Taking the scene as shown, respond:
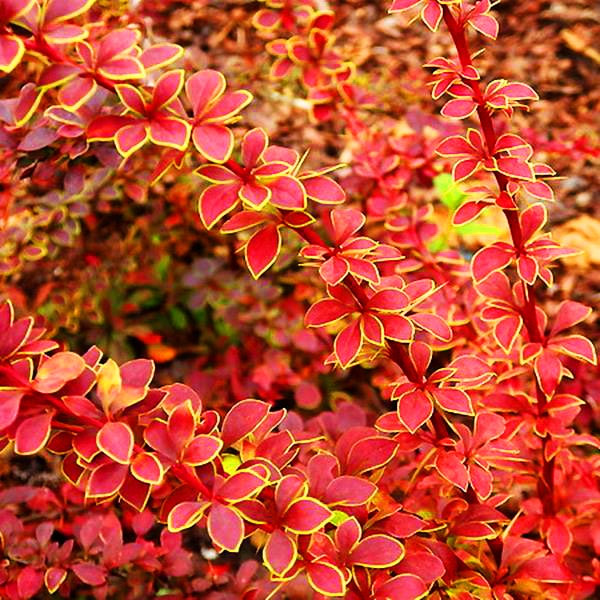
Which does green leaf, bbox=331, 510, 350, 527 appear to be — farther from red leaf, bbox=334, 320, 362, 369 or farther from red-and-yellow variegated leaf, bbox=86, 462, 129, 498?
red-and-yellow variegated leaf, bbox=86, 462, 129, 498

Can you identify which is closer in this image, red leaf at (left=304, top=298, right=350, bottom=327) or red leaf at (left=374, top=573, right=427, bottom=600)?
red leaf at (left=374, top=573, right=427, bottom=600)

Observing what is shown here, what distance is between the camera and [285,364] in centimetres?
206

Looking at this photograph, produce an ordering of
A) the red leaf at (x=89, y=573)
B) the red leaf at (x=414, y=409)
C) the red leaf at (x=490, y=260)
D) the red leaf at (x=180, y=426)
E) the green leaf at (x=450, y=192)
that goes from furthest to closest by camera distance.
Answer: the green leaf at (x=450, y=192) → the red leaf at (x=89, y=573) → the red leaf at (x=490, y=260) → the red leaf at (x=414, y=409) → the red leaf at (x=180, y=426)

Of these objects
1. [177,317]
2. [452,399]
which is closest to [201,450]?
[452,399]

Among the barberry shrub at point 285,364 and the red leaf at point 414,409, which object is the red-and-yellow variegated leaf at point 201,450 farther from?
the red leaf at point 414,409

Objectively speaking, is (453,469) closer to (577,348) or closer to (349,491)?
(349,491)

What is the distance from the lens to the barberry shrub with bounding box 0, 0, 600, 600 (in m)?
1.01

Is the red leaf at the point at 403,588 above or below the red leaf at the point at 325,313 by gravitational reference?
below

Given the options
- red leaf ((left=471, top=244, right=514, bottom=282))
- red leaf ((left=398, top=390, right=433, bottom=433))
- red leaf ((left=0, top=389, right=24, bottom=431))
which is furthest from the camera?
red leaf ((left=471, top=244, right=514, bottom=282))

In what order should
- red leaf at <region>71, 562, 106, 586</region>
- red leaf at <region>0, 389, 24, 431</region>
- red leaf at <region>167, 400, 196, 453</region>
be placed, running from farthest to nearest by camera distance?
red leaf at <region>71, 562, 106, 586</region> → red leaf at <region>167, 400, 196, 453</region> → red leaf at <region>0, 389, 24, 431</region>

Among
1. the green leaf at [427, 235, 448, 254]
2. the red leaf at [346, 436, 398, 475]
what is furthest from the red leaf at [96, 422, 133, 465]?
the green leaf at [427, 235, 448, 254]

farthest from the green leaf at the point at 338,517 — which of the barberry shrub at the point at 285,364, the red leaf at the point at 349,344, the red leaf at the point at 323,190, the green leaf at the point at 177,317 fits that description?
the green leaf at the point at 177,317

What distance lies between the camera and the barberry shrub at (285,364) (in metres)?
1.01

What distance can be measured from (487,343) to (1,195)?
43.4 inches
